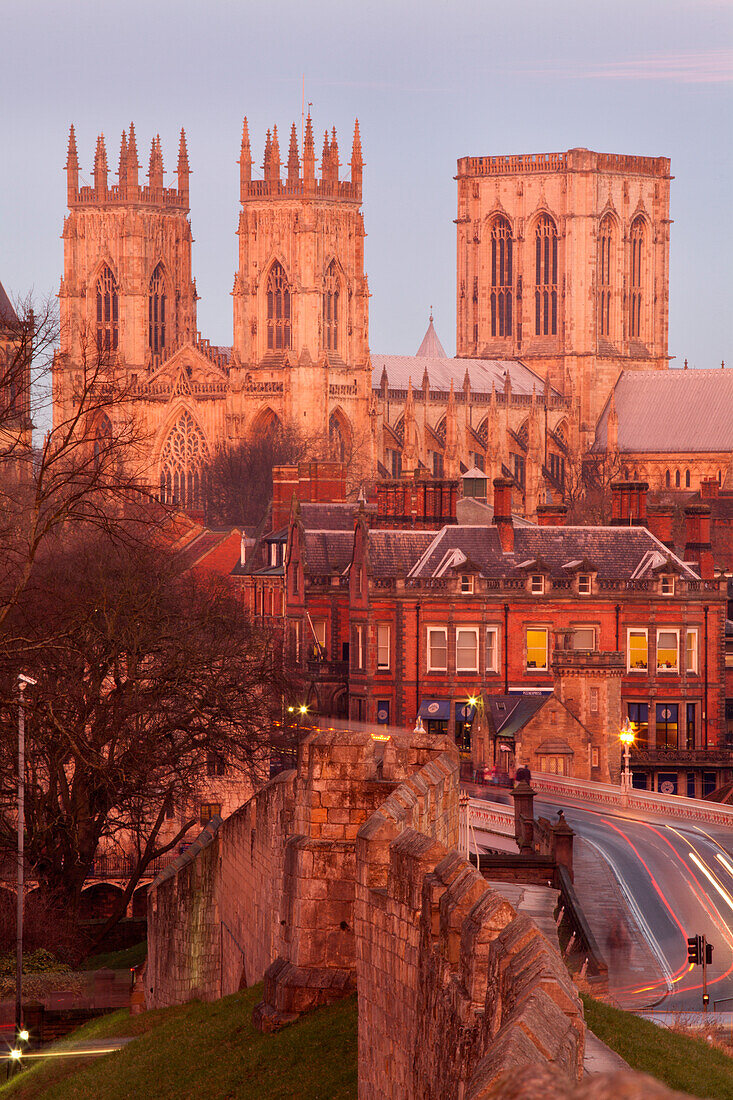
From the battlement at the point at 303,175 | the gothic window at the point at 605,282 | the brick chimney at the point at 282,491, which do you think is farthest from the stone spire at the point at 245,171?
the brick chimney at the point at 282,491

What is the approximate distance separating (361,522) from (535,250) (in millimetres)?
123998

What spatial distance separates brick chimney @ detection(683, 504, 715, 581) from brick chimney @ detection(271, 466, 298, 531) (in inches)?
696

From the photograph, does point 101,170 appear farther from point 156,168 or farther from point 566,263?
point 566,263

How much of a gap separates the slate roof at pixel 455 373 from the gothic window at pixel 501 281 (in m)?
6.41

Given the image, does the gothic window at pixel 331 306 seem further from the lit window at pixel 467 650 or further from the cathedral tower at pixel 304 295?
the lit window at pixel 467 650

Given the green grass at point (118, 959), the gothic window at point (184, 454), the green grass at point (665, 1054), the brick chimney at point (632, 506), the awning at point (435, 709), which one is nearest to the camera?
the green grass at point (665, 1054)

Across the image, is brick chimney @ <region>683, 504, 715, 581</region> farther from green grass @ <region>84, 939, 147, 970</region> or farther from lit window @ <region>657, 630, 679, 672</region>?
green grass @ <region>84, 939, 147, 970</region>

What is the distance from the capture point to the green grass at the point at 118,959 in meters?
31.8

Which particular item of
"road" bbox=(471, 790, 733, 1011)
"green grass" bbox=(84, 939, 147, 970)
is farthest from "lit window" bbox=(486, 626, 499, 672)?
"green grass" bbox=(84, 939, 147, 970)

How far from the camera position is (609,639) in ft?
202

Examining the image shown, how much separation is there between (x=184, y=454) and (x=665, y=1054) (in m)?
141

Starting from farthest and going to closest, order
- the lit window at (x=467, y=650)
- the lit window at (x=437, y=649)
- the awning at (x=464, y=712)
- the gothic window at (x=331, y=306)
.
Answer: the gothic window at (x=331, y=306) → the lit window at (x=437, y=649) → the lit window at (x=467, y=650) → the awning at (x=464, y=712)

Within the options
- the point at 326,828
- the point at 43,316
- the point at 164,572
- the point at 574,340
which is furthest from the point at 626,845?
the point at 574,340

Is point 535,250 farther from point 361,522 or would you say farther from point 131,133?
point 361,522
